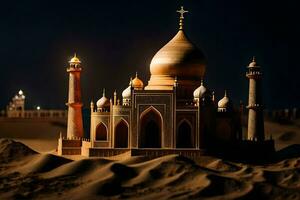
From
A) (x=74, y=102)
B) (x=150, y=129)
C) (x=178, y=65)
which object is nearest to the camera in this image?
(x=150, y=129)

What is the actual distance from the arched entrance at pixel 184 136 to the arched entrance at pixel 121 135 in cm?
228

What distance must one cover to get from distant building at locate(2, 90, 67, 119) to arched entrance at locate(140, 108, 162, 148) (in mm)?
23972

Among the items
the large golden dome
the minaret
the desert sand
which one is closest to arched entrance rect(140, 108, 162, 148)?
the desert sand

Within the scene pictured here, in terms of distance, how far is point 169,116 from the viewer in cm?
2917

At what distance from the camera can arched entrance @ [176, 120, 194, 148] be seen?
2917 centimetres

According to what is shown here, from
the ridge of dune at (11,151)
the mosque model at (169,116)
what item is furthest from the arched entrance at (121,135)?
the ridge of dune at (11,151)

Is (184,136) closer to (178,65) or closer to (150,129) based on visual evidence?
(150,129)

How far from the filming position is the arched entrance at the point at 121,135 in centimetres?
2991

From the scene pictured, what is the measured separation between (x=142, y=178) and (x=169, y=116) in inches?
192

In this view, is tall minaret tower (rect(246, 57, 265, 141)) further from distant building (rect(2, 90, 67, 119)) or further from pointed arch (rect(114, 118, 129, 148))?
→ distant building (rect(2, 90, 67, 119))

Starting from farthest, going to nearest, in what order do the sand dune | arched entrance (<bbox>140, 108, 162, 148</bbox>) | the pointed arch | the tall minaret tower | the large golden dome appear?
the tall minaret tower
the large golden dome
the pointed arch
arched entrance (<bbox>140, 108, 162, 148</bbox>)
the sand dune

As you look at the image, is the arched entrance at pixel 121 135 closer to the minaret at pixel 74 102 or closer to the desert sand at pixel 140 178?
the desert sand at pixel 140 178

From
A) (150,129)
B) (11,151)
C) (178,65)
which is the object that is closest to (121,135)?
(150,129)

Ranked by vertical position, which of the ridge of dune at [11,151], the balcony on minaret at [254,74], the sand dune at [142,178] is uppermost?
the balcony on minaret at [254,74]
